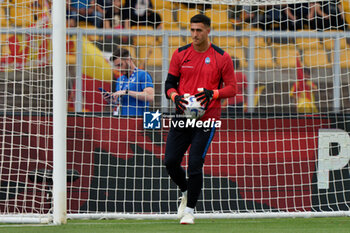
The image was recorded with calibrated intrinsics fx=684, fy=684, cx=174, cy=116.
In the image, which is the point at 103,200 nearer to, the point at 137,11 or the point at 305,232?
the point at 137,11

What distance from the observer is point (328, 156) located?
7969mm

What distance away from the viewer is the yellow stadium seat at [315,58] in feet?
28.0

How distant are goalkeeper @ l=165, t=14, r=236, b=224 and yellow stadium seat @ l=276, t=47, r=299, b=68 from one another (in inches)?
106

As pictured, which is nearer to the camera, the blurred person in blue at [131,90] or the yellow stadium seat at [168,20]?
the blurred person in blue at [131,90]

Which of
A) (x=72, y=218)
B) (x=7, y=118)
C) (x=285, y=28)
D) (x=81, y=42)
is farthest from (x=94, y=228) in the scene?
(x=285, y=28)

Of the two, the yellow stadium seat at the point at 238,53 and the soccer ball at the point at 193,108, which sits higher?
the yellow stadium seat at the point at 238,53

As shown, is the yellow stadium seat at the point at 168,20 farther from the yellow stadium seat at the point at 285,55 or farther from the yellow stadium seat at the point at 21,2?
the yellow stadium seat at the point at 21,2

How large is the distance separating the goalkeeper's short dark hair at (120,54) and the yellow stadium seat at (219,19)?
141cm

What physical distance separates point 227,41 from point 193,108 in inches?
109

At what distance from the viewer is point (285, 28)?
8.80 m

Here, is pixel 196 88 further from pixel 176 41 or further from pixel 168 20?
pixel 168 20

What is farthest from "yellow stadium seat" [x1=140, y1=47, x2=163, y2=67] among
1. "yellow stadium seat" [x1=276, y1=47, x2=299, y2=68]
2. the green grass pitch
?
the green grass pitch

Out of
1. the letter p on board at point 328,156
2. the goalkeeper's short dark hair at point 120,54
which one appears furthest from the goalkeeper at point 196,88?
the letter p on board at point 328,156

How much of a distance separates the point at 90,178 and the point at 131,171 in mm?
469
